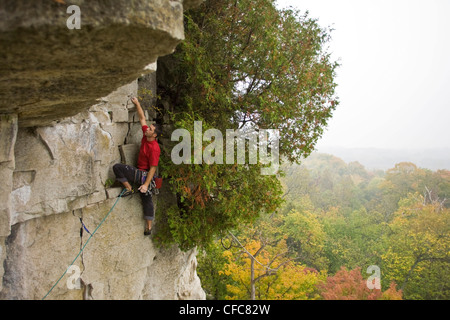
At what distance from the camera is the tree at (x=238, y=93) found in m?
6.78

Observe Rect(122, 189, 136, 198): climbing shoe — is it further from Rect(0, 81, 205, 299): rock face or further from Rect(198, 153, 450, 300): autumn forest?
Rect(198, 153, 450, 300): autumn forest

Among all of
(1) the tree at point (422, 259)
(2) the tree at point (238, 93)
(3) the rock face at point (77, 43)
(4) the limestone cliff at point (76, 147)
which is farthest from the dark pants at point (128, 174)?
(1) the tree at point (422, 259)

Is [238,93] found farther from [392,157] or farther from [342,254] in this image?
[392,157]

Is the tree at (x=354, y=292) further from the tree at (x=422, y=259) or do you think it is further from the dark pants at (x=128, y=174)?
the dark pants at (x=128, y=174)

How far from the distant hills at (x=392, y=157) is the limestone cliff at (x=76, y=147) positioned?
127947 millimetres

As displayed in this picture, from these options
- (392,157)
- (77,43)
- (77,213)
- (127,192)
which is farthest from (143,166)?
(392,157)

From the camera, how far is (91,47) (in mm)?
2582

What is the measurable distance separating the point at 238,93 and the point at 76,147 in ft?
13.2

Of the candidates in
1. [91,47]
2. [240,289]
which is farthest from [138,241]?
[240,289]

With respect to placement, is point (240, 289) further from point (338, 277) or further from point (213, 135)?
point (213, 135)

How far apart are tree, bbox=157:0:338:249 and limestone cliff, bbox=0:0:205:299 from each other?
3.36 feet

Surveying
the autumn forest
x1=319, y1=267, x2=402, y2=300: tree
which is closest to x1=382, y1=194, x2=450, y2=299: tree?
the autumn forest

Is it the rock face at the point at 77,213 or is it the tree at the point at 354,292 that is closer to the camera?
the rock face at the point at 77,213

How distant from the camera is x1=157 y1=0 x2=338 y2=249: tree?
678 centimetres
